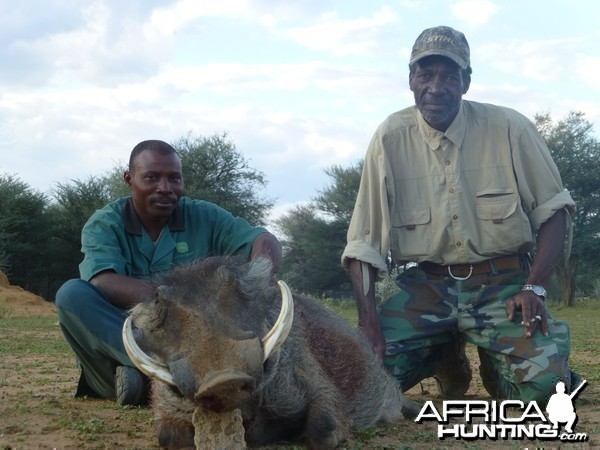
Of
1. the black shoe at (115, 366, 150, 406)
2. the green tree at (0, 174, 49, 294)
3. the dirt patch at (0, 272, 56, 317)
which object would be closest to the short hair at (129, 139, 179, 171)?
the black shoe at (115, 366, 150, 406)

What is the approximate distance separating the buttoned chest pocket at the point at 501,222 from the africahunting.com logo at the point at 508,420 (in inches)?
35.4

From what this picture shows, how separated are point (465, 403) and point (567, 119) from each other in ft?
84.9

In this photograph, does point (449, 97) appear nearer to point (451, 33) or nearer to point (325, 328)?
point (451, 33)

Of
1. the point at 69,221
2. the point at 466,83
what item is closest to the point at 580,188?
the point at 69,221

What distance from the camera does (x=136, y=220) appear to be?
4672 mm

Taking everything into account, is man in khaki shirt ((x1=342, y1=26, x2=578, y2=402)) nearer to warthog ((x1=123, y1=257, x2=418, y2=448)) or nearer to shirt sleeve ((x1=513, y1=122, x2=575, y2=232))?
shirt sleeve ((x1=513, y1=122, x2=575, y2=232))

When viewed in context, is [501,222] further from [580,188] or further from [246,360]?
[580,188]

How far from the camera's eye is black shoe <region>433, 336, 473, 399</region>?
16.8 feet

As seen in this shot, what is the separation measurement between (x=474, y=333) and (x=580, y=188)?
23.6 m

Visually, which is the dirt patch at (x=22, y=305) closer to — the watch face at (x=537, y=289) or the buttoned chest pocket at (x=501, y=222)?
the buttoned chest pocket at (x=501, y=222)

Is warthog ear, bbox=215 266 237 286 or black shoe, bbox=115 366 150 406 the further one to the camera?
black shoe, bbox=115 366 150 406

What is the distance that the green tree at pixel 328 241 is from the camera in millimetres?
30953

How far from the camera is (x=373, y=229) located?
514 cm

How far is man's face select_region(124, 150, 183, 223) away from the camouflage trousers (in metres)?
1.46
